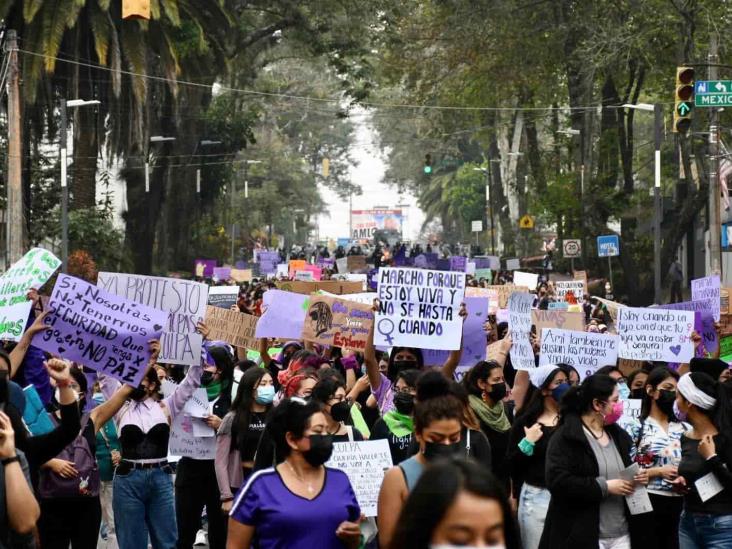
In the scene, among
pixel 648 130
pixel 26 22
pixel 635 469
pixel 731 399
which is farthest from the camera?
pixel 648 130

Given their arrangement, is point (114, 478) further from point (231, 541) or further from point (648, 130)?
point (648, 130)

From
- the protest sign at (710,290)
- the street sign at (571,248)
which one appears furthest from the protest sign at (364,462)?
the street sign at (571,248)

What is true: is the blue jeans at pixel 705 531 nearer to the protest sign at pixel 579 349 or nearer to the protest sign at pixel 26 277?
the protest sign at pixel 579 349

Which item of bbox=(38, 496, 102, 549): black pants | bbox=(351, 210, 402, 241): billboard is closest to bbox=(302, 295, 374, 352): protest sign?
bbox=(38, 496, 102, 549): black pants

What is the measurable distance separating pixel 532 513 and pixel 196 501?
275 centimetres

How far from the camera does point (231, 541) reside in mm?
5641

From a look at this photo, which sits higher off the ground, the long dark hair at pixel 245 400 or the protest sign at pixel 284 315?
the protest sign at pixel 284 315

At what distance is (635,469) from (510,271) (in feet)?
139

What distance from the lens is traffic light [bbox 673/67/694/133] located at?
2097cm

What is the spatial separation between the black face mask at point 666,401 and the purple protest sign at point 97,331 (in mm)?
2840

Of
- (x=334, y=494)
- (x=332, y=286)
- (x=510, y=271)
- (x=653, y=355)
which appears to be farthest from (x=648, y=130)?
(x=334, y=494)

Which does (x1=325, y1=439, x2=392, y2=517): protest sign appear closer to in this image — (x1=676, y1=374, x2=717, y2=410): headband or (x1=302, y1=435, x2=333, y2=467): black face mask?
(x1=302, y1=435, x2=333, y2=467): black face mask

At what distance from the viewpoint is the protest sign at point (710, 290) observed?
1318 centimetres

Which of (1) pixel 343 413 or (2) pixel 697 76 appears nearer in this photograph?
(1) pixel 343 413
